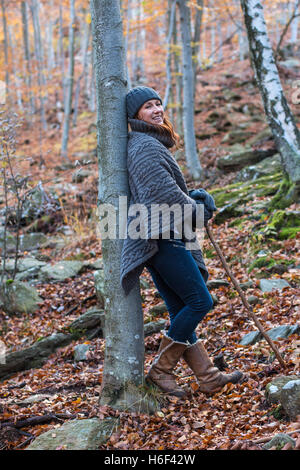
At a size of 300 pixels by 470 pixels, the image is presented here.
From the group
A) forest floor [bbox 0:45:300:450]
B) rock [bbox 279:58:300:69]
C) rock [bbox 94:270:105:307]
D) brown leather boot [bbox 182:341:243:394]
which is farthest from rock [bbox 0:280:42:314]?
rock [bbox 279:58:300:69]

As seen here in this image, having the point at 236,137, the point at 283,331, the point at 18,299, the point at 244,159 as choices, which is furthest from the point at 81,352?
the point at 236,137

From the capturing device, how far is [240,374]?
3768mm

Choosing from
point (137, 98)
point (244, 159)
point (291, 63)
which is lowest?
point (137, 98)

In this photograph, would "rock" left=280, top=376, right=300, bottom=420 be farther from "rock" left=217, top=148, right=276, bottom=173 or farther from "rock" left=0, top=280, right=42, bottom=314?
"rock" left=217, top=148, right=276, bottom=173

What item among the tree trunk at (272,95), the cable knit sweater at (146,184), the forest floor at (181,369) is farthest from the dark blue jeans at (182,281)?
the tree trunk at (272,95)

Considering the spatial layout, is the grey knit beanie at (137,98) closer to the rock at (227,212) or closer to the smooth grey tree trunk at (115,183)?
the smooth grey tree trunk at (115,183)

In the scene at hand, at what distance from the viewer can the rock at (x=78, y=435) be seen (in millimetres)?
2912

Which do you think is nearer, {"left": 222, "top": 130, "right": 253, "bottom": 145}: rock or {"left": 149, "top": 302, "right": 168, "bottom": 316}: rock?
{"left": 149, "top": 302, "right": 168, "bottom": 316}: rock

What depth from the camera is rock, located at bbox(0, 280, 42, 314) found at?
6934 millimetres

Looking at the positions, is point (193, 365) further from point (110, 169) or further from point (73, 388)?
point (110, 169)

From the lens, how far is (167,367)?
3551mm

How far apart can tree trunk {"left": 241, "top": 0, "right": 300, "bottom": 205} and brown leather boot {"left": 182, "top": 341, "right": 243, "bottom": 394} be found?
423cm

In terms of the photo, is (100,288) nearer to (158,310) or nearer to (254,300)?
(158,310)

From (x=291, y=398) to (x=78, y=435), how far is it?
4.76ft
